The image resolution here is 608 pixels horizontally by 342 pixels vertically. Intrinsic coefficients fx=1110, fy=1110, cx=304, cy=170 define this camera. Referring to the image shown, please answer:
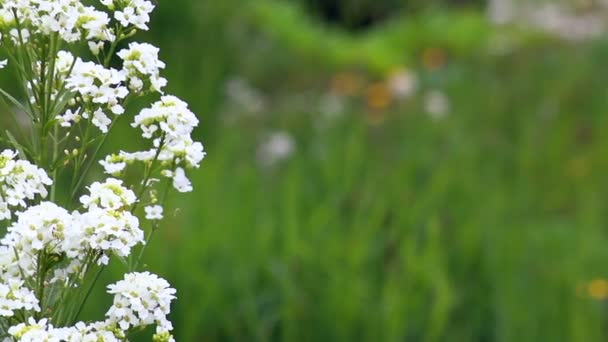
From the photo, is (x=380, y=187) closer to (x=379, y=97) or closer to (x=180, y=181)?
(x=379, y=97)

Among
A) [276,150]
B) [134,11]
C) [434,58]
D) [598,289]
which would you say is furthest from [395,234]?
[434,58]

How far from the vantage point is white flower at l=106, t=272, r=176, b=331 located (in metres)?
1.38

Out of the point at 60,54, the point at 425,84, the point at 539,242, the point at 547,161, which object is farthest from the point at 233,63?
the point at 60,54

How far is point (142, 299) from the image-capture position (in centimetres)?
138

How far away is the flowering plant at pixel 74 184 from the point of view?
1.35 meters

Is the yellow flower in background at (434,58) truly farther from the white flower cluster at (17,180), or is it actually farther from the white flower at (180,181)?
the white flower cluster at (17,180)

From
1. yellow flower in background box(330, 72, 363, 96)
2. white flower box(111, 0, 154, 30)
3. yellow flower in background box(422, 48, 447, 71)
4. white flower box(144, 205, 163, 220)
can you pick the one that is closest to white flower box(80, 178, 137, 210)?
white flower box(144, 205, 163, 220)

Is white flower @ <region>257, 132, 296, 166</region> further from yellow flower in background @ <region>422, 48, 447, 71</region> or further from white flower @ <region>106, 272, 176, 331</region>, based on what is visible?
white flower @ <region>106, 272, 176, 331</region>

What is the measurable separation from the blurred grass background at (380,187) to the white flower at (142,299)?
0.28 metres

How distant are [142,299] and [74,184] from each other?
0.31m

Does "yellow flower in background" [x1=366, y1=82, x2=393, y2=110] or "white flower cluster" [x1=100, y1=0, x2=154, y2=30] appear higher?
"yellow flower in background" [x1=366, y1=82, x2=393, y2=110]

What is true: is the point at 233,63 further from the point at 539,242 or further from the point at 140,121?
the point at 140,121

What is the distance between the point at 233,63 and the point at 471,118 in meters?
1.75

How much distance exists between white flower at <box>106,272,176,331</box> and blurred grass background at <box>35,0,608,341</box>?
28 cm
